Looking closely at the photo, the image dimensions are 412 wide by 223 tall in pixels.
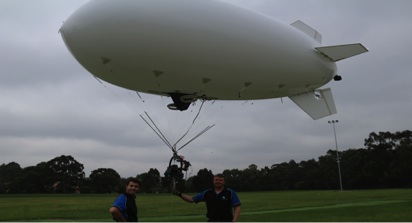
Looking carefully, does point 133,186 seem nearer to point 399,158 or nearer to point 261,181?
point 399,158

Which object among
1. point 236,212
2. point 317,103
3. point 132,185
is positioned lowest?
point 236,212

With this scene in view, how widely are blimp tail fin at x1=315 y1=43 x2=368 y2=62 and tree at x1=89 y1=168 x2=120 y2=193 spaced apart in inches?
3973

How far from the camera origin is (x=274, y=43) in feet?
40.8

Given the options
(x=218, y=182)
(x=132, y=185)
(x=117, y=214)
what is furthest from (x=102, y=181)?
(x=117, y=214)

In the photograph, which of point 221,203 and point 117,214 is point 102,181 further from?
point 117,214

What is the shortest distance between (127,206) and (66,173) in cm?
11922

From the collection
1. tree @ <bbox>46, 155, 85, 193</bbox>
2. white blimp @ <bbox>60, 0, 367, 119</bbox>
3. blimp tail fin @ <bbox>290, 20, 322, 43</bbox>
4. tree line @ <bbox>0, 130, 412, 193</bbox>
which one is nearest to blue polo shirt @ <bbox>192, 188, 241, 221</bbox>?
white blimp @ <bbox>60, 0, 367, 119</bbox>

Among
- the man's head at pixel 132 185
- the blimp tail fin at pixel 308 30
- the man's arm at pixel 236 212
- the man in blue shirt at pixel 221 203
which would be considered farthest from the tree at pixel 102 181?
the man's head at pixel 132 185

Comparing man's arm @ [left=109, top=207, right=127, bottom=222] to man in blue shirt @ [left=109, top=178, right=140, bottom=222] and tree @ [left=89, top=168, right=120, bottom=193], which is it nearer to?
man in blue shirt @ [left=109, top=178, right=140, bottom=222]

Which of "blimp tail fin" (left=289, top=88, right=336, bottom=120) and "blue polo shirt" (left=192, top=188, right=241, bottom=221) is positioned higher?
"blimp tail fin" (left=289, top=88, right=336, bottom=120)

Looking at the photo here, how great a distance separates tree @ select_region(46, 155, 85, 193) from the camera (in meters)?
112

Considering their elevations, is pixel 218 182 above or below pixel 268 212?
above

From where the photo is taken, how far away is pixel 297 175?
126062 mm

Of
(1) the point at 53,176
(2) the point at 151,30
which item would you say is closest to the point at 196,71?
(2) the point at 151,30
